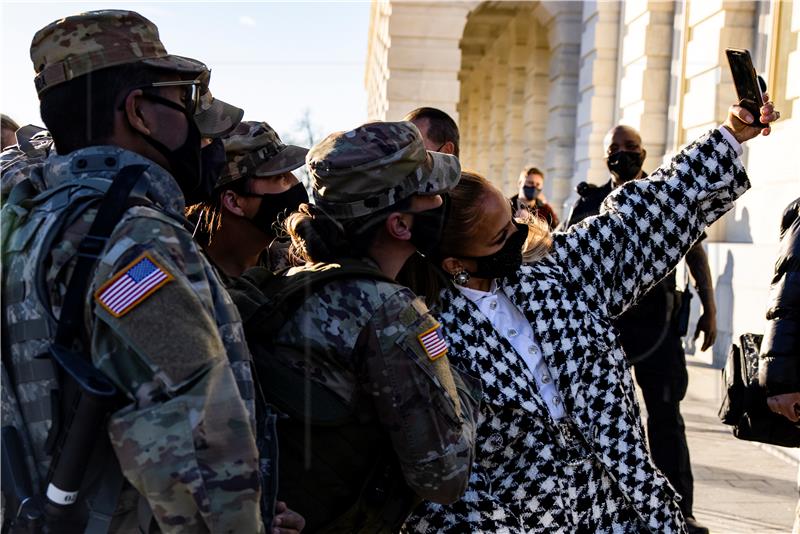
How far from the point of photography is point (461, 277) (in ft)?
8.67

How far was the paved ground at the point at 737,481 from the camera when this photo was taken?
5.20 meters

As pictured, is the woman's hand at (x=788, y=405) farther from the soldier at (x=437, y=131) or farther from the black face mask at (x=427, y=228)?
the black face mask at (x=427, y=228)

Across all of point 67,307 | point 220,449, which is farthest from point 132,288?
point 220,449

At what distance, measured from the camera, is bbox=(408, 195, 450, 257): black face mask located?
7.11ft

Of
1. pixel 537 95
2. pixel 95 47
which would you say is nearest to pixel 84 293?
pixel 95 47

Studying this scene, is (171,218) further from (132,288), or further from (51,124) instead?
(51,124)

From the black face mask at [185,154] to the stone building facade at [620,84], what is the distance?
638 centimetres

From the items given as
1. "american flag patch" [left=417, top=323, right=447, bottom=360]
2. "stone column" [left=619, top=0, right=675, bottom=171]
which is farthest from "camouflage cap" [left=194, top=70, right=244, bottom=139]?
"stone column" [left=619, top=0, right=675, bottom=171]

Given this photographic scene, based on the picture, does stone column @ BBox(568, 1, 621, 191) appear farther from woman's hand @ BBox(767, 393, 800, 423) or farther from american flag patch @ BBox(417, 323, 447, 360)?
american flag patch @ BBox(417, 323, 447, 360)

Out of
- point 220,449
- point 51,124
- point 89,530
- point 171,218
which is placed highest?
point 51,124

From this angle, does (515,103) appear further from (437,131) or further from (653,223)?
(653,223)

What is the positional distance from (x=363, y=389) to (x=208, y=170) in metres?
0.55

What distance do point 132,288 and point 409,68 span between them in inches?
594

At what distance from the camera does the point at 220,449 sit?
5.27 ft
